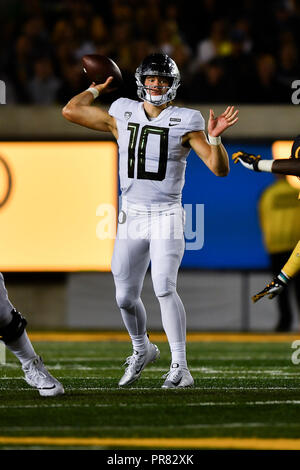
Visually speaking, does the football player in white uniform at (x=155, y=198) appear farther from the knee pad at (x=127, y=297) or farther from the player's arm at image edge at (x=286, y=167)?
the player's arm at image edge at (x=286, y=167)

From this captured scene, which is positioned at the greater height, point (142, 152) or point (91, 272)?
point (142, 152)

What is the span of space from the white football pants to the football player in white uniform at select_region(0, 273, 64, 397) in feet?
2.20

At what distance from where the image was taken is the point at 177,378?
554cm

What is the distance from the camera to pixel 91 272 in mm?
10734

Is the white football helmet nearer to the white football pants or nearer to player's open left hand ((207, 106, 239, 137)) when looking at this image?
player's open left hand ((207, 106, 239, 137))

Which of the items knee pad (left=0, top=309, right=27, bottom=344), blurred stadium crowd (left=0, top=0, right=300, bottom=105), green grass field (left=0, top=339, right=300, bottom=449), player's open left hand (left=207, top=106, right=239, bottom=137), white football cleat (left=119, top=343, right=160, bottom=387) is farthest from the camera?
blurred stadium crowd (left=0, top=0, right=300, bottom=105)

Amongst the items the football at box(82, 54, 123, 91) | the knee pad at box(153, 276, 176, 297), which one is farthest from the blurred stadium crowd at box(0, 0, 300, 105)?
the knee pad at box(153, 276, 176, 297)

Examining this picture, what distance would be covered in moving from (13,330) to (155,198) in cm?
112

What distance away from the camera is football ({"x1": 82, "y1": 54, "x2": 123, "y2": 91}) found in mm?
6090

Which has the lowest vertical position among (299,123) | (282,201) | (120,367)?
(120,367)

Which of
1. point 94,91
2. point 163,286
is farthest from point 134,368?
point 94,91
